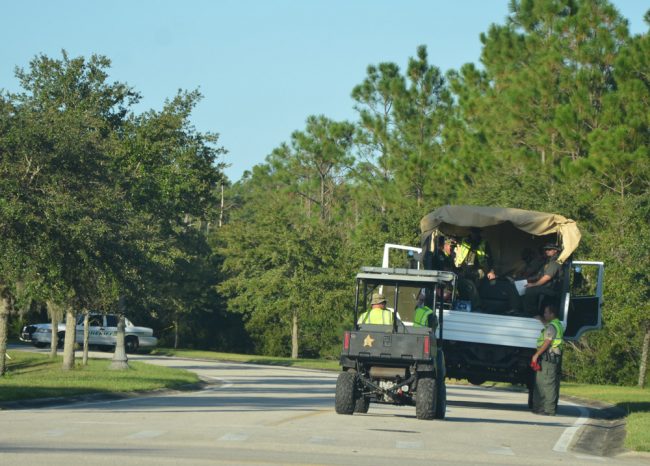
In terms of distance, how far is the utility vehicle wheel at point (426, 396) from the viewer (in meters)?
19.3

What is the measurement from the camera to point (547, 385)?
23203 mm

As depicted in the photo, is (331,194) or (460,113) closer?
(460,113)

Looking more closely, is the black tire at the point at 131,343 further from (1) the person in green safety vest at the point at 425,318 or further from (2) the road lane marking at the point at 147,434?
(2) the road lane marking at the point at 147,434

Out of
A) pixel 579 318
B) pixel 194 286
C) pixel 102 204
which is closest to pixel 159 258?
pixel 102 204

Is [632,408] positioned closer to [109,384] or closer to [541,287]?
[541,287]

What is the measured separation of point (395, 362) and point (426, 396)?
726 millimetres

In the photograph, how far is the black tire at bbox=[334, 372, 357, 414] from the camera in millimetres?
19516

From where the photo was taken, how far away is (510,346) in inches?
903

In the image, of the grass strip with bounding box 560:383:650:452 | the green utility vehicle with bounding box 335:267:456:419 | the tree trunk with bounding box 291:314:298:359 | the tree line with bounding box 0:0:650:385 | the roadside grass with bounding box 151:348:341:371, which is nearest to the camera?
the grass strip with bounding box 560:383:650:452

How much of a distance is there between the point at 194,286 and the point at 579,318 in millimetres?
46538

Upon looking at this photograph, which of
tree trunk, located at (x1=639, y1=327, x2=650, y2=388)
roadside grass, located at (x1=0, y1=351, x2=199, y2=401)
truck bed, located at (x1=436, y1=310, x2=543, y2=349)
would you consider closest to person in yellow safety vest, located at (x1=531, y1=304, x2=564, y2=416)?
truck bed, located at (x1=436, y1=310, x2=543, y2=349)

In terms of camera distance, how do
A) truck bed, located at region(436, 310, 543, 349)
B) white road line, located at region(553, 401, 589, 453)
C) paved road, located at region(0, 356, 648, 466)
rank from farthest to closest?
truck bed, located at region(436, 310, 543, 349) → white road line, located at region(553, 401, 589, 453) → paved road, located at region(0, 356, 648, 466)

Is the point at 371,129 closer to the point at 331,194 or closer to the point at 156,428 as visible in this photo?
the point at 331,194

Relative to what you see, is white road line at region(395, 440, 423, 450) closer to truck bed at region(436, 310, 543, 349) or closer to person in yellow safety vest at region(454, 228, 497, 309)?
truck bed at region(436, 310, 543, 349)
